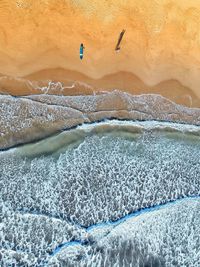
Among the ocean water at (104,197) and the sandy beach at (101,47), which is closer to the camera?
the ocean water at (104,197)

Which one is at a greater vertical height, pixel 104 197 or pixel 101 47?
pixel 101 47

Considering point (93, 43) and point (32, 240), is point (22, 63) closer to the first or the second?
point (93, 43)

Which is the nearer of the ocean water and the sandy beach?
A: the ocean water

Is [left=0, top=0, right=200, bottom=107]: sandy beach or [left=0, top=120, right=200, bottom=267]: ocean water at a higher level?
[left=0, top=0, right=200, bottom=107]: sandy beach

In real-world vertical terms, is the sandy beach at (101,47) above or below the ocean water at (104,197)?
above
